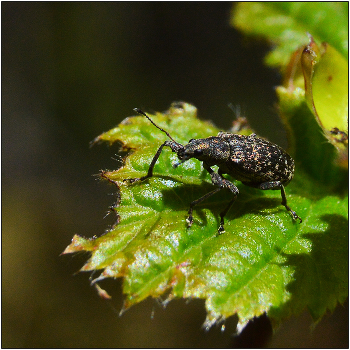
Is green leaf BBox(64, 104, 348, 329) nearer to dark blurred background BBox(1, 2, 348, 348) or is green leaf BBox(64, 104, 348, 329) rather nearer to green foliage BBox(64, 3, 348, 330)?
green foliage BBox(64, 3, 348, 330)

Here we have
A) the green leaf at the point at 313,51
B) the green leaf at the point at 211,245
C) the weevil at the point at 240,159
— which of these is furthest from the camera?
the weevil at the point at 240,159

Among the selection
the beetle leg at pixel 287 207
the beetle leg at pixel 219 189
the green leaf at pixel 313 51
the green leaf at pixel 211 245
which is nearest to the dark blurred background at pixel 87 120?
the green leaf at pixel 313 51

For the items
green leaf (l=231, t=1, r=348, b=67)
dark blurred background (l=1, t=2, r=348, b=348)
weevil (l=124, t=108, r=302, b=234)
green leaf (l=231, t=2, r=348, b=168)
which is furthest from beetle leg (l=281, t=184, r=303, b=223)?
green leaf (l=231, t=1, r=348, b=67)

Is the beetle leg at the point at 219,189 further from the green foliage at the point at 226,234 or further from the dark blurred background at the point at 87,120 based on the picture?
the dark blurred background at the point at 87,120

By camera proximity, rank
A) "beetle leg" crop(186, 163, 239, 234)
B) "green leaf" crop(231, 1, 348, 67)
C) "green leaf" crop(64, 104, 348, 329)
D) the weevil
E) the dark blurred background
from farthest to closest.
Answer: the dark blurred background → "green leaf" crop(231, 1, 348, 67) → the weevil → "beetle leg" crop(186, 163, 239, 234) → "green leaf" crop(64, 104, 348, 329)

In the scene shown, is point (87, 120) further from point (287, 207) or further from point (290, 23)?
point (287, 207)

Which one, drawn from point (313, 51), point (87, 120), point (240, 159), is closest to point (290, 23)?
point (313, 51)

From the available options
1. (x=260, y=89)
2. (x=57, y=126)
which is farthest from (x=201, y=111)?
(x=57, y=126)
